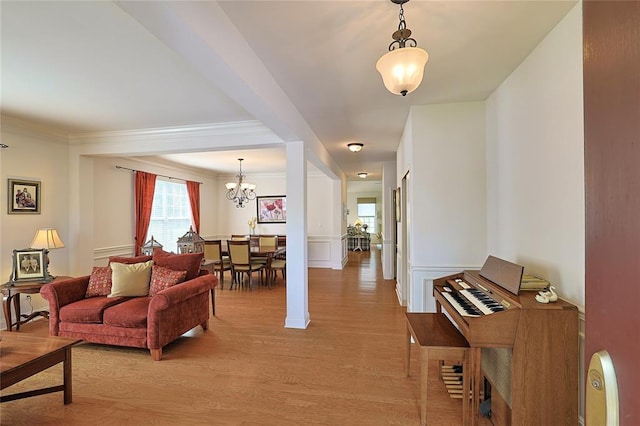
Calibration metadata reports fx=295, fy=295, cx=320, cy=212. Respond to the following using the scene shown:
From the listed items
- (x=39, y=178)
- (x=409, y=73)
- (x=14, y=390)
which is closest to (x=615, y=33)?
(x=409, y=73)

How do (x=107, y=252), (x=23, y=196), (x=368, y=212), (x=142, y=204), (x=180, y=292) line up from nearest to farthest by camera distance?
1. (x=180, y=292)
2. (x=23, y=196)
3. (x=107, y=252)
4. (x=142, y=204)
5. (x=368, y=212)

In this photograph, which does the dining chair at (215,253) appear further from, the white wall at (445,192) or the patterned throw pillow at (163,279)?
the white wall at (445,192)

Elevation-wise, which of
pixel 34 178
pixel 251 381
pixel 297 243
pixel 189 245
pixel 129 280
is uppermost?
pixel 34 178

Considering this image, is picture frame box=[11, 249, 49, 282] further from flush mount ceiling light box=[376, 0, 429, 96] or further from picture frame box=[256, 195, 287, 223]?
picture frame box=[256, 195, 287, 223]

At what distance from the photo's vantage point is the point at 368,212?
14656mm

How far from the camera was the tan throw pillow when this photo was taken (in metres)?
3.28

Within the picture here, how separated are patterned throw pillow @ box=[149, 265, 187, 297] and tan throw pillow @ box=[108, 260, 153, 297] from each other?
8cm

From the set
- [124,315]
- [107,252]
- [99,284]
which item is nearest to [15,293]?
[99,284]

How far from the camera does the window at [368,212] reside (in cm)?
1455

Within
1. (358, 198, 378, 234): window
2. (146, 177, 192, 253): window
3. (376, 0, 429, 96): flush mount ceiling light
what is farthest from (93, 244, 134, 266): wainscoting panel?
(358, 198, 378, 234): window

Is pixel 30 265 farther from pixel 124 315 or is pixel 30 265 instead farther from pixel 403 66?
pixel 403 66

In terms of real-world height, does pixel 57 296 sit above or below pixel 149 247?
below

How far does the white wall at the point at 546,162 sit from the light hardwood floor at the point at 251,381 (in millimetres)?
1283

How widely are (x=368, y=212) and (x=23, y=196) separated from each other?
12.5 meters
